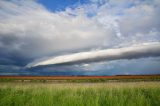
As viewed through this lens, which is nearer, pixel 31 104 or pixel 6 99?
pixel 31 104

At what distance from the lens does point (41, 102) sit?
8008 millimetres

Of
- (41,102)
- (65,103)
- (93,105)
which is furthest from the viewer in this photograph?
(41,102)

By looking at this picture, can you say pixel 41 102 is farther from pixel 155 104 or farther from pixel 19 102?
pixel 155 104

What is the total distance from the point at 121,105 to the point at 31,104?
325 cm

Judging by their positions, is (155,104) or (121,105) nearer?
(121,105)

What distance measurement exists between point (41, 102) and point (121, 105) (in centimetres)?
296

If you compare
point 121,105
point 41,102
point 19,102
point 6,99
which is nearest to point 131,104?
point 121,105

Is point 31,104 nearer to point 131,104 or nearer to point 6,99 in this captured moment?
point 6,99

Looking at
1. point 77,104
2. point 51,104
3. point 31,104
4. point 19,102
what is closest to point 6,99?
point 19,102

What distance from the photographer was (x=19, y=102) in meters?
8.32

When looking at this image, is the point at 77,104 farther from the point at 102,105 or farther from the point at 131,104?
the point at 131,104

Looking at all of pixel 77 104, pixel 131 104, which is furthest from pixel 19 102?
pixel 131 104

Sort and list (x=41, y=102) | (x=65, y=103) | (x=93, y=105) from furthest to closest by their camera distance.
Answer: (x=41, y=102) < (x=65, y=103) < (x=93, y=105)

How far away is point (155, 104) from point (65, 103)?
3.41 metres
